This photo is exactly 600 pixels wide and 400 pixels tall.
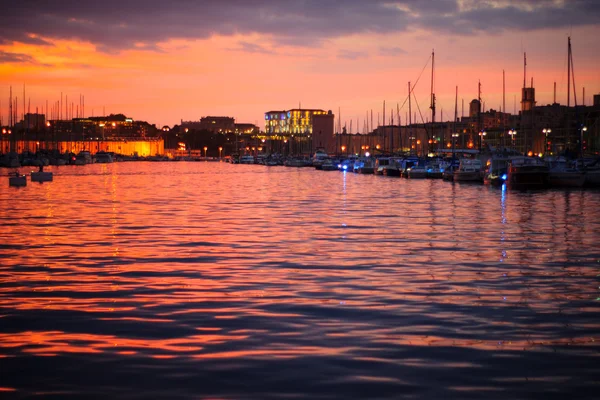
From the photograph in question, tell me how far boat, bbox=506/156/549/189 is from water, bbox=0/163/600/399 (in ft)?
120

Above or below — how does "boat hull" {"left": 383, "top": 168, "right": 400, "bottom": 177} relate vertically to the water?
above

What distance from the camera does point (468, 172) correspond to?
8088 cm

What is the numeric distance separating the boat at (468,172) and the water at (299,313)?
50.6 m

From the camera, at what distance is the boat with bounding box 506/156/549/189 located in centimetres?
6638

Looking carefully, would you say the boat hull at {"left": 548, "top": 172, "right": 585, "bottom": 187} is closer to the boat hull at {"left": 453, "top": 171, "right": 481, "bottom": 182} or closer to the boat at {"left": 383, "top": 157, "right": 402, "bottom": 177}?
the boat hull at {"left": 453, "top": 171, "right": 481, "bottom": 182}

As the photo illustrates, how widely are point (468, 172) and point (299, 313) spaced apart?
68944 mm

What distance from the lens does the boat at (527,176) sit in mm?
66375

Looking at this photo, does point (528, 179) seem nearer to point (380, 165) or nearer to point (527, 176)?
point (527, 176)

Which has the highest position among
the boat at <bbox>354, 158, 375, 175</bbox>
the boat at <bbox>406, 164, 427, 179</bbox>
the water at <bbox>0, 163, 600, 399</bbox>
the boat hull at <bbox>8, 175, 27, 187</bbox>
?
the boat at <bbox>354, 158, 375, 175</bbox>

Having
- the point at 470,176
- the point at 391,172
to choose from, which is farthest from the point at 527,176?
the point at 391,172

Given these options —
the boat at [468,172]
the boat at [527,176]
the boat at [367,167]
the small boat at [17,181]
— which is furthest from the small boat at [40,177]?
the boat at [367,167]

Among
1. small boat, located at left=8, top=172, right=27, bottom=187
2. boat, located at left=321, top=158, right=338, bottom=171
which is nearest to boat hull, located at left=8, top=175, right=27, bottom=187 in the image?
small boat, located at left=8, top=172, right=27, bottom=187

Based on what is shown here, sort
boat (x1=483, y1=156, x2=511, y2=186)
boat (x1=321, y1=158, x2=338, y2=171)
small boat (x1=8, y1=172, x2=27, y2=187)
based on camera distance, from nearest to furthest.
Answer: small boat (x1=8, y1=172, x2=27, y2=187)
boat (x1=483, y1=156, x2=511, y2=186)
boat (x1=321, y1=158, x2=338, y2=171)

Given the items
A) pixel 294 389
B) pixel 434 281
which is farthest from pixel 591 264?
pixel 294 389
